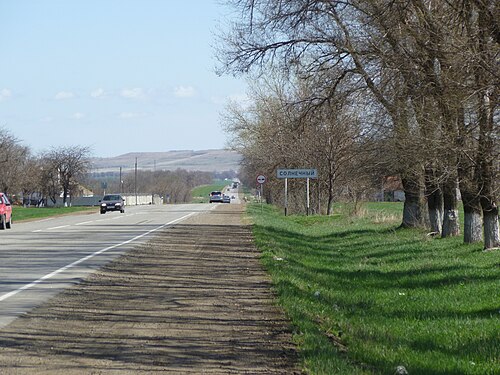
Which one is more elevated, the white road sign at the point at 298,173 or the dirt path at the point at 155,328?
the white road sign at the point at 298,173

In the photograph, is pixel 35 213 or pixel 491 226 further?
pixel 35 213

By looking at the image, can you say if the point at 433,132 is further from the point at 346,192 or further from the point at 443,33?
the point at 346,192

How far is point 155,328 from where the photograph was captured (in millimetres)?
10328

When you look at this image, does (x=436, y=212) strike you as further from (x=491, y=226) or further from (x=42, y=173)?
(x=42, y=173)

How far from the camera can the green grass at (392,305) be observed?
28.5 ft

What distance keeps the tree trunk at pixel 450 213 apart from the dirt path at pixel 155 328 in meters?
9.28

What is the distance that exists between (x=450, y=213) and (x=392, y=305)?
13.5 metres

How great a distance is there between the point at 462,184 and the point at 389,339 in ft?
37.1

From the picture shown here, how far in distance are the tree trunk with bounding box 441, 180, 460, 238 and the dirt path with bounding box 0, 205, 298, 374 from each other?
928 centimetres

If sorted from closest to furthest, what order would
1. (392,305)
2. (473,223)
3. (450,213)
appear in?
1. (392,305)
2. (473,223)
3. (450,213)

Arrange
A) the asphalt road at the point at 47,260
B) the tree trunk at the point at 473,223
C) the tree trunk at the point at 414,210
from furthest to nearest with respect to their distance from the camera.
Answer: the tree trunk at the point at 414,210 → the tree trunk at the point at 473,223 → the asphalt road at the point at 47,260

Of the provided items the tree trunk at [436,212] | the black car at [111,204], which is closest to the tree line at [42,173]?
the black car at [111,204]

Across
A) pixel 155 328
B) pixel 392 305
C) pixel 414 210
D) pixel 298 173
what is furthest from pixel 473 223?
pixel 298 173

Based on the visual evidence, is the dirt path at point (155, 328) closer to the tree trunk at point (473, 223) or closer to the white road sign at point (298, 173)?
the tree trunk at point (473, 223)
